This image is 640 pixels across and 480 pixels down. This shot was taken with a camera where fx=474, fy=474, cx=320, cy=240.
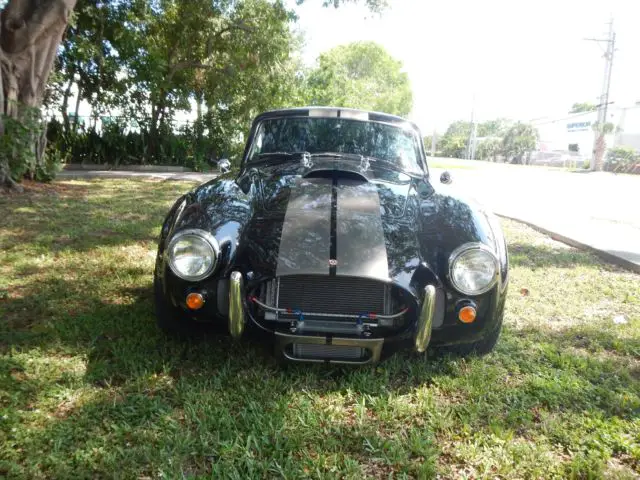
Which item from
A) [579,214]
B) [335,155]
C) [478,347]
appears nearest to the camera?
[478,347]

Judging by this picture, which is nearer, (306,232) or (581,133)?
(306,232)

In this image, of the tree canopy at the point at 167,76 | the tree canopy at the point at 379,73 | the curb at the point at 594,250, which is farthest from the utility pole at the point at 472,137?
the curb at the point at 594,250

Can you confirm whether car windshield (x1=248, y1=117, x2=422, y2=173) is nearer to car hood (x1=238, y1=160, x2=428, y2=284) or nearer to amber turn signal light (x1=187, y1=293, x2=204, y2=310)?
car hood (x1=238, y1=160, x2=428, y2=284)

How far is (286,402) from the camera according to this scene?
2.10 meters

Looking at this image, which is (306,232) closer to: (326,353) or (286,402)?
(326,353)

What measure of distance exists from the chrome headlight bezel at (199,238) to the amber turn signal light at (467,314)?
117cm

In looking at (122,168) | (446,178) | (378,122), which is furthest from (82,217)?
(122,168)

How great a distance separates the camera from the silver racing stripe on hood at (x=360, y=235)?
2.13m

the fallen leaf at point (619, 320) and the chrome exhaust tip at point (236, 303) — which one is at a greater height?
the chrome exhaust tip at point (236, 303)

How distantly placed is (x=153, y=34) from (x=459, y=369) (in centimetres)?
1416

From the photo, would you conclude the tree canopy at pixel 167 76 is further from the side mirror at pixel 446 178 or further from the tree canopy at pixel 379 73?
the tree canopy at pixel 379 73

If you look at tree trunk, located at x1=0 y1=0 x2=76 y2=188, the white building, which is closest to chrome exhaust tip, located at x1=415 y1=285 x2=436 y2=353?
tree trunk, located at x1=0 y1=0 x2=76 y2=188

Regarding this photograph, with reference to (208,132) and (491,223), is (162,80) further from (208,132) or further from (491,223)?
(491,223)

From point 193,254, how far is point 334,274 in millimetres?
684
